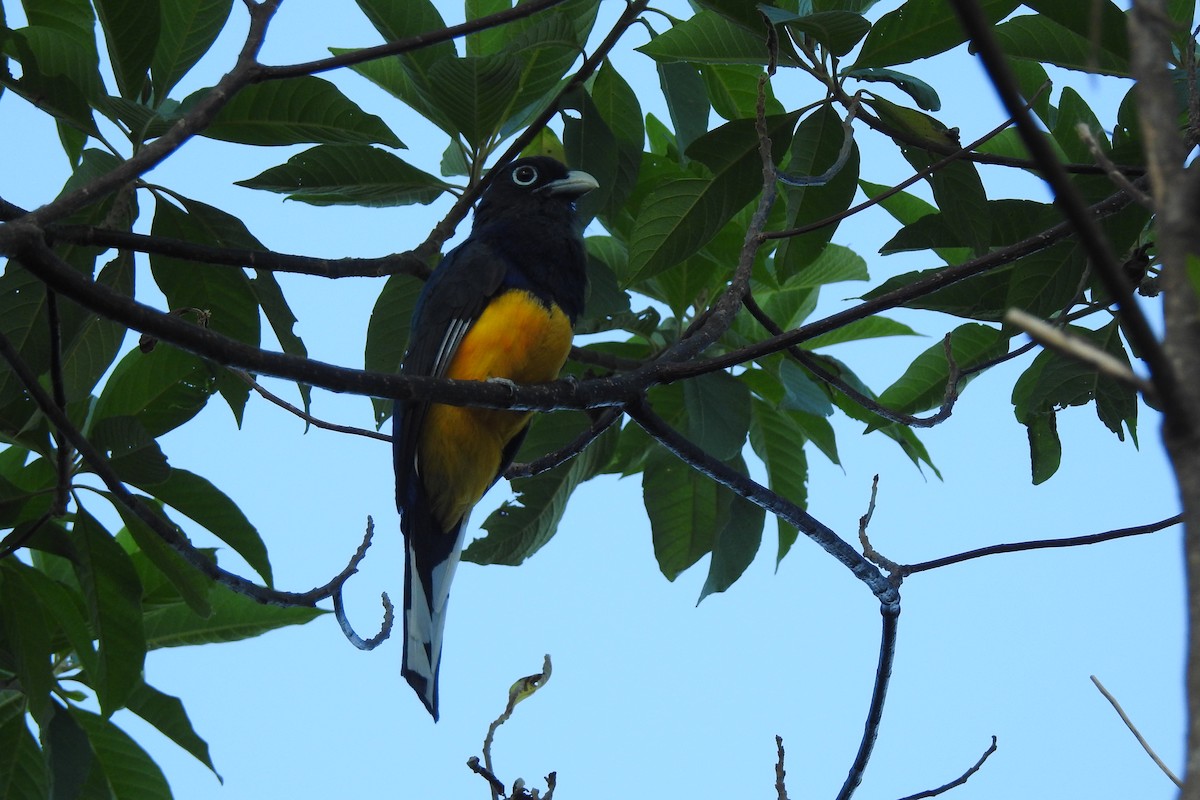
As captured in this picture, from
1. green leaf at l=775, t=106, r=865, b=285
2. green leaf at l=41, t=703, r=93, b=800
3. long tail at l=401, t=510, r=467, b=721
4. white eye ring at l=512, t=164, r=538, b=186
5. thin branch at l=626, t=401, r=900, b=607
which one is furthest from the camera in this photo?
white eye ring at l=512, t=164, r=538, b=186

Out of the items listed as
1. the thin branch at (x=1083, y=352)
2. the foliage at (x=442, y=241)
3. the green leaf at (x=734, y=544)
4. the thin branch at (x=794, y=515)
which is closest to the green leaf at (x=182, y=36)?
the foliage at (x=442, y=241)

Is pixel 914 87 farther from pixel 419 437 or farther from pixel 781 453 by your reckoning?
pixel 419 437

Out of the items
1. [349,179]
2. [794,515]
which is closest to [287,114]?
[349,179]

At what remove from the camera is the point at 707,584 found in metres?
4.14

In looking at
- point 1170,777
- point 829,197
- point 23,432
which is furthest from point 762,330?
point 1170,777

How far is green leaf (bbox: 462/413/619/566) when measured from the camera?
4.28 meters

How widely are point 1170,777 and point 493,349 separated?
2.89m

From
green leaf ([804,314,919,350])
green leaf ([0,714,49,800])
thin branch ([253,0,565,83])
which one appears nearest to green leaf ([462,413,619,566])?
green leaf ([804,314,919,350])

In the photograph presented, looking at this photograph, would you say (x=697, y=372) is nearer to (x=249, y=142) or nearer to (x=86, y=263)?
(x=249, y=142)

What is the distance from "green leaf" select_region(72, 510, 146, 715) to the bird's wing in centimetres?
87

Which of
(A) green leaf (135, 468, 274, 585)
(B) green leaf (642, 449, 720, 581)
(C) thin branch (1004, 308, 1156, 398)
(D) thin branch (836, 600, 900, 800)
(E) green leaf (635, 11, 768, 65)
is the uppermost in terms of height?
(E) green leaf (635, 11, 768, 65)

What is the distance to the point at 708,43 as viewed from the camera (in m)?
3.43

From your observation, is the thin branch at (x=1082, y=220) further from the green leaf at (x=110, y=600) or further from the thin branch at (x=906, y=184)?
the green leaf at (x=110, y=600)

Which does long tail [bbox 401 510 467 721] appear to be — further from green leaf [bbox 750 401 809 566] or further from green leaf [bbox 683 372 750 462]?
green leaf [bbox 750 401 809 566]
